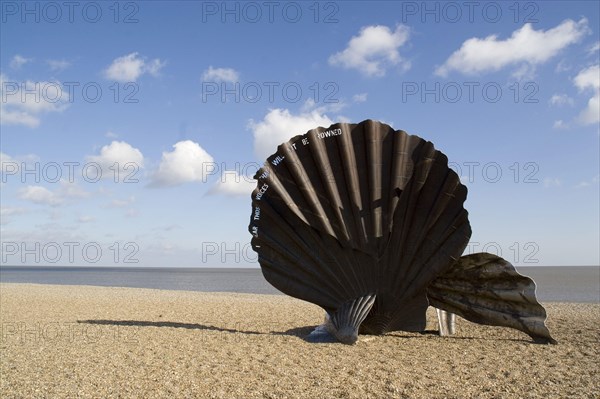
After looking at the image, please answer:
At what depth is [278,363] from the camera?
645cm

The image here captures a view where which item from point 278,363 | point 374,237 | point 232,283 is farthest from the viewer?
point 232,283

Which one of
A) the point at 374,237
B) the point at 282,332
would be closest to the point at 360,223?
the point at 374,237

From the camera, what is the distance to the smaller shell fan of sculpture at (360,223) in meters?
7.88

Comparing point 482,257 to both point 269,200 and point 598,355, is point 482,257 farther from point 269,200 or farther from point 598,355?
point 269,200

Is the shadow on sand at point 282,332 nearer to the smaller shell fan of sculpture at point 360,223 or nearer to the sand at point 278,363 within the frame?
the sand at point 278,363

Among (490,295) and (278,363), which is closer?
(278,363)

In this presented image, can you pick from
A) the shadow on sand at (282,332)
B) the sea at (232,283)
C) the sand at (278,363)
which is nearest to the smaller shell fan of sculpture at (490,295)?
the sand at (278,363)

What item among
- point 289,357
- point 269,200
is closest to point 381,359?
point 289,357

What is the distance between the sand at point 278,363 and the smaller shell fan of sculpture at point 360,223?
694 millimetres

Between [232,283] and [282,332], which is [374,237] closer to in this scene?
[282,332]

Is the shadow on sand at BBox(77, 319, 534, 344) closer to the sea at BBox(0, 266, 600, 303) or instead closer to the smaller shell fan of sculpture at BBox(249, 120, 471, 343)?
the smaller shell fan of sculpture at BBox(249, 120, 471, 343)

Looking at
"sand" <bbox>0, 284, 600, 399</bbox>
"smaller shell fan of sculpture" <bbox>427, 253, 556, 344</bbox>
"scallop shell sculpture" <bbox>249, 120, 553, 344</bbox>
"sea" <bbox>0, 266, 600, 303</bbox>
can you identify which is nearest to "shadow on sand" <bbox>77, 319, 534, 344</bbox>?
"sand" <bbox>0, 284, 600, 399</bbox>

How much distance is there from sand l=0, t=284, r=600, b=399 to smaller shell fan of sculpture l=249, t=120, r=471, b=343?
69cm

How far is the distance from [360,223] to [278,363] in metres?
2.52
